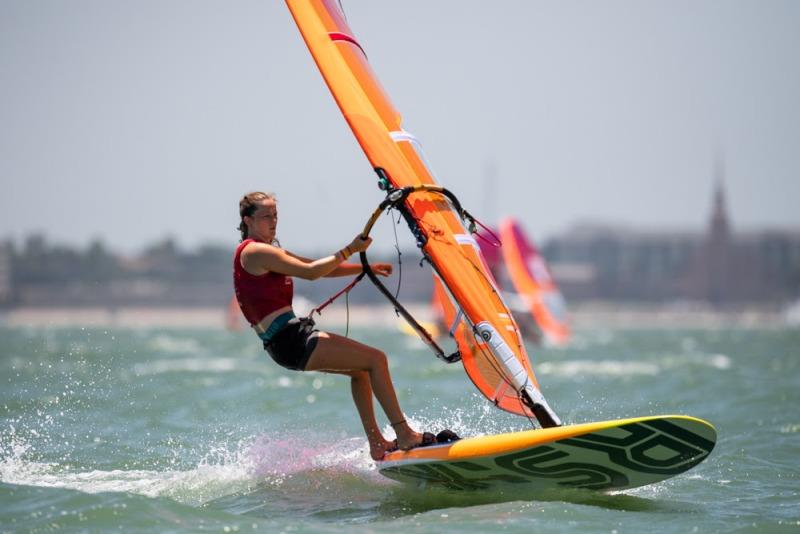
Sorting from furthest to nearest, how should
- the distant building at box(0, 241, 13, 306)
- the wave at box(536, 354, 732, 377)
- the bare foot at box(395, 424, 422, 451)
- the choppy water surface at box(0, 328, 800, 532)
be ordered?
the distant building at box(0, 241, 13, 306)
the wave at box(536, 354, 732, 377)
the bare foot at box(395, 424, 422, 451)
the choppy water surface at box(0, 328, 800, 532)

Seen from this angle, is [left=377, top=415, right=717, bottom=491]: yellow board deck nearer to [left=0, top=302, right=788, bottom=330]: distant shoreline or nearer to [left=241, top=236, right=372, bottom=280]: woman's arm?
[left=241, top=236, right=372, bottom=280]: woman's arm

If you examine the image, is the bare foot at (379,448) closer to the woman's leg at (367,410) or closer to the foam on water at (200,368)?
the woman's leg at (367,410)

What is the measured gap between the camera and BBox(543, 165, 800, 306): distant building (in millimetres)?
146500

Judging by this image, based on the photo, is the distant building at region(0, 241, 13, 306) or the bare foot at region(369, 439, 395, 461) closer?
the bare foot at region(369, 439, 395, 461)

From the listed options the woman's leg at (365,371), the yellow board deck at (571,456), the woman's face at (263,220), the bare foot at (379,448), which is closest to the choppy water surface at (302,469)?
the yellow board deck at (571,456)

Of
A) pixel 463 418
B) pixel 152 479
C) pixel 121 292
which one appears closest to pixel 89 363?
pixel 463 418

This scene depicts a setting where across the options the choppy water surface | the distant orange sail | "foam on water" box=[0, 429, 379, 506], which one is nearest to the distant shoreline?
the distant orange sail

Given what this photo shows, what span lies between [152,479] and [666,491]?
9.93 feet

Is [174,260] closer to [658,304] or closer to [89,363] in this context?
[658,304]

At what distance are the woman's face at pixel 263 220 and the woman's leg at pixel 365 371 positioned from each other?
63 cm

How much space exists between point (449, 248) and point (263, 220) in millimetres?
1157

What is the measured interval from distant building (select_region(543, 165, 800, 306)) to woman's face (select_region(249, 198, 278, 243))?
442ft

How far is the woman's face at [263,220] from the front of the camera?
6.77 meters

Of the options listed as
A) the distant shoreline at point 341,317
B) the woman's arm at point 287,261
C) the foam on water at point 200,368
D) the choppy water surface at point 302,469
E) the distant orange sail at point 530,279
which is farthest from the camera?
the distant shoreline at point 341,317
